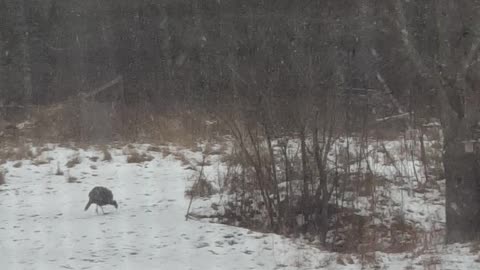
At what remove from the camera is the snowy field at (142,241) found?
5.76 meters

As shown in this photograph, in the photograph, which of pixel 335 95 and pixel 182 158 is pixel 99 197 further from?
pixel 182 158

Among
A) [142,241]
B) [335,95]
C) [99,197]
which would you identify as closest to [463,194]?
[335,95]

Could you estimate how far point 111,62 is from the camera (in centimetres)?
2172

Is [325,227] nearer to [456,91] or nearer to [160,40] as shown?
[456,91]

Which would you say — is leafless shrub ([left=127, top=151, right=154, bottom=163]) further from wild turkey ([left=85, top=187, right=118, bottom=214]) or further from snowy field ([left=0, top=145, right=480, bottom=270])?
wild turkey ([left=85, top=187, right=118, bottom=214])

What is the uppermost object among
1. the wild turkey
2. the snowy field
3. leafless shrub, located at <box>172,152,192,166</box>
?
leafless shrub, located at <box>172,152,192,166</box>

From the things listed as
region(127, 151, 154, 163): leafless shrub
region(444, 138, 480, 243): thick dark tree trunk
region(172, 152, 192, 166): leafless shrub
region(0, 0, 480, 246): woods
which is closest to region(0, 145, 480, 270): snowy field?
A: region(444, 138, 480, 243): thick dark tree trunk

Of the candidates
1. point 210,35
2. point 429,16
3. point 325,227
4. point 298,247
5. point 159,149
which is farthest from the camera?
point 210,35

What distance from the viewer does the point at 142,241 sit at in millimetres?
6410

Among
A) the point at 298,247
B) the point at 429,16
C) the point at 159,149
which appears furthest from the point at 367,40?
the point at 298,247

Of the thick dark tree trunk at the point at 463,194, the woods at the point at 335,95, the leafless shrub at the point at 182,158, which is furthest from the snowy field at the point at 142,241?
the leafless shrub at the point at 182,158

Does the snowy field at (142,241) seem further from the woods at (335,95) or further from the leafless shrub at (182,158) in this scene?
the leafless shrub at (182,158)

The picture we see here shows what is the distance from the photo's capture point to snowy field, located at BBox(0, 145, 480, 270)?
5758 millimetres

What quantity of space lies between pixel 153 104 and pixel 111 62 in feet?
14.6
